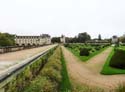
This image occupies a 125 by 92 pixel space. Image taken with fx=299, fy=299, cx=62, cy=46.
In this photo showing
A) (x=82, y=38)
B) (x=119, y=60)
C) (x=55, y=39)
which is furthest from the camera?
(x=55, y=39)

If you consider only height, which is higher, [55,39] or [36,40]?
[55,39]

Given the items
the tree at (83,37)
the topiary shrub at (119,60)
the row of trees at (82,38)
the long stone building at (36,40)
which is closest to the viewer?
the topiary shrub at (119,60)

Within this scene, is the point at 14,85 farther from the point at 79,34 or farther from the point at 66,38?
the point at 66,38

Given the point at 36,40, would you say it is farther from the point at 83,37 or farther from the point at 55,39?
the point at 83,37

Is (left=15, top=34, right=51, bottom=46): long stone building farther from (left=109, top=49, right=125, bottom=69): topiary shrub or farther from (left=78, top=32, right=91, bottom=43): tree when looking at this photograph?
(left=109, top=49, right=125, bottom=69): topiary shrub

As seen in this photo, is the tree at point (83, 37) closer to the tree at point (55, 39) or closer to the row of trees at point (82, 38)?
the row of trees at point (82, 38)

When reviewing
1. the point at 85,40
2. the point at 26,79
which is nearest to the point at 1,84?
the point at 26,79

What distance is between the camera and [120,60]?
62.6 feet

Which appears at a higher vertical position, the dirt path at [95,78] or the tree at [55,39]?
the dirt path at [95,78]

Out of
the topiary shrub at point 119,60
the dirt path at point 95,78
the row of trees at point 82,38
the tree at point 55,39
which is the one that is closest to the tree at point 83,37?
the row of trees at point 82,38

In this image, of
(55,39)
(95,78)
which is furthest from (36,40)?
(95,78)

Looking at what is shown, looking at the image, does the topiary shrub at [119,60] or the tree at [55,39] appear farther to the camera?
the tree at [55,39]

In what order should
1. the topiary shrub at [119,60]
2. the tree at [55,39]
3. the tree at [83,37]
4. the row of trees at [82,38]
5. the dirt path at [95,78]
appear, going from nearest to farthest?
the dirt path at [95,78], the topiary shrub at [119,60], the tree at [83,37], the row of trees at [82,38], the tree at [55,39]

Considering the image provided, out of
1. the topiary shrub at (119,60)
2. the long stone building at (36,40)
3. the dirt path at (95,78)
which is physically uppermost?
the topiary shrub at (119,60)
